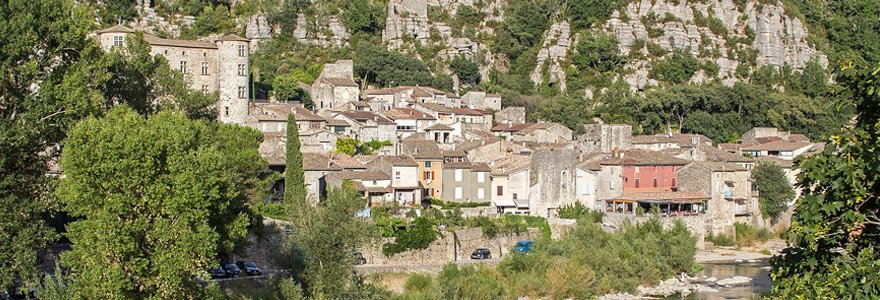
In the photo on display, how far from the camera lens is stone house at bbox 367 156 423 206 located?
5256 cm

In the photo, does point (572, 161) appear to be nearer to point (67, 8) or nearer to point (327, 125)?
point (327, 125)

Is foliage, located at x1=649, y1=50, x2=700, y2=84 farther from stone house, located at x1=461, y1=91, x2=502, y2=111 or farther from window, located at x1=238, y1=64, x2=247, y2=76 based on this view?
window, located at x1=238, y1=64, x2=247, y2=76

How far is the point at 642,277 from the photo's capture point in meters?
46.2

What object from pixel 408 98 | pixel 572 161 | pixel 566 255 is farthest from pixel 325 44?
pixel 566 255

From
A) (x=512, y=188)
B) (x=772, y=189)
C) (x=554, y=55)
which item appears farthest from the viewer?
(x=554, y=55)

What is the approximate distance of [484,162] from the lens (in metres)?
59.9

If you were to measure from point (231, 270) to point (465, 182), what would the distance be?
21245mm

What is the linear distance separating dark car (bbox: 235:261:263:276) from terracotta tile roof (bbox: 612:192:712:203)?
2430cm

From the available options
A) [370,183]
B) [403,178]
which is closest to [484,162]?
[403,178]

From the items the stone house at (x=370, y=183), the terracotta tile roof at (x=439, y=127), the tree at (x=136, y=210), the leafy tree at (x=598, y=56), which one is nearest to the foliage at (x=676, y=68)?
the leafy tree at (x=598, y=56)

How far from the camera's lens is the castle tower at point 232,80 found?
199ft

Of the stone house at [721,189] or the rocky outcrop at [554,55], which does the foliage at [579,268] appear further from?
the rocky outcrop at [554,55]

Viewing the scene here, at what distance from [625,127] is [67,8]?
144ft

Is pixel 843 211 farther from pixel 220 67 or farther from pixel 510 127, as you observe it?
pixel 510 127
